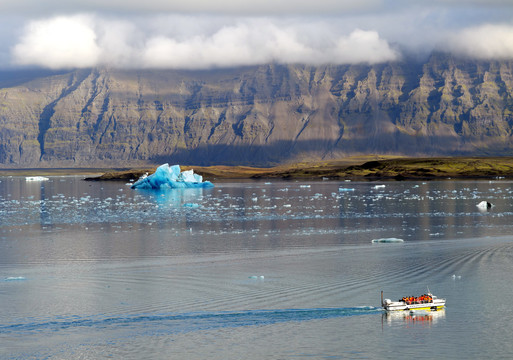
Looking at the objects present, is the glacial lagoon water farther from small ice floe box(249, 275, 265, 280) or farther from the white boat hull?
the white boat hull

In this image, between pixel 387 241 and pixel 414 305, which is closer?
pixel 414 305

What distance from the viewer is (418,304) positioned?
78.8ft

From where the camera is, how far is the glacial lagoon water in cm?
2052

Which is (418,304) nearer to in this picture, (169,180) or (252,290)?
(252,290)

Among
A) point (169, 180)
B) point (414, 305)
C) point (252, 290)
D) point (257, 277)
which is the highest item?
point (169, 180)

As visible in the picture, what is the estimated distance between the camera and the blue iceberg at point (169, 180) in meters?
130

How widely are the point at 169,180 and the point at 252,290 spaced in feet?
349

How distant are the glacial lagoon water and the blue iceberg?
259 feet

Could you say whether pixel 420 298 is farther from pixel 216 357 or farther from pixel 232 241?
pixel 232 241

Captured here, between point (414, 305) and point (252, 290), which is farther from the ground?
point (252, 290)

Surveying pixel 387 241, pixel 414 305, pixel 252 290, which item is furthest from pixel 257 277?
pixel 387 241

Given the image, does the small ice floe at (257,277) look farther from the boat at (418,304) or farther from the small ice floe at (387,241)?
the small ice floe at (387,241)

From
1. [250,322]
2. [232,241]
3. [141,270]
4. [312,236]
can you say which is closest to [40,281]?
[141,270]

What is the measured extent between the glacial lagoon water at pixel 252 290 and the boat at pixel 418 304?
0.41 meters
